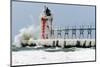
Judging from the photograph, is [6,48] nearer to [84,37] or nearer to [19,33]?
[19,33]

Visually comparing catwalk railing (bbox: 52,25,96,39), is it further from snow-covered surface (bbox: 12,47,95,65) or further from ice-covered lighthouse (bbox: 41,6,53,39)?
snow-covered surface (bbox: 12,47,95,65)

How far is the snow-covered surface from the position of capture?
8.54 feet

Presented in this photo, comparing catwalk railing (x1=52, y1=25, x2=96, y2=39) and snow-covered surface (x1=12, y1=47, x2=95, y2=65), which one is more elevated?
catwalk railing (x1=52, y1=25, x2=96, y2=39)

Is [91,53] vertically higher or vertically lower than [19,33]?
lower

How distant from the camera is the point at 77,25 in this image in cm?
289

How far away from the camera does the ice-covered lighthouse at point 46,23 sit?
2.71 meters

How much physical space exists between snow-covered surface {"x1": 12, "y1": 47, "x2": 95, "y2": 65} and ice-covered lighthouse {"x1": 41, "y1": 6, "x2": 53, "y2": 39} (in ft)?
0.59

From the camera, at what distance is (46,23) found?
273 cm

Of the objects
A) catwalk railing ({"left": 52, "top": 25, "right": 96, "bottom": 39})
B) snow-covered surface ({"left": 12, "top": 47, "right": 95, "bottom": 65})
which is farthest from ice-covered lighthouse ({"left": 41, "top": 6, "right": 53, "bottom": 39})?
snow-covered surface ({"left": 12, "top": 47, "right": 95, "bottom": 65})

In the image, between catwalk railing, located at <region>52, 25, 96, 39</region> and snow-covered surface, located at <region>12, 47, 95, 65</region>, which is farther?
catwalk railing, located at <region>52, 25, 96, 39</region>

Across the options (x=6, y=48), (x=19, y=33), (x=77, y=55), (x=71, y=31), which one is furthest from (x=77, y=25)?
(x=6, y=48)

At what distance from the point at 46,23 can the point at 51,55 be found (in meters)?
0.39

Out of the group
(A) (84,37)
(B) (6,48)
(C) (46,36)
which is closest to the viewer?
(B) (6,48)

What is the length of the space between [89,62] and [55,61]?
1.59 feet
